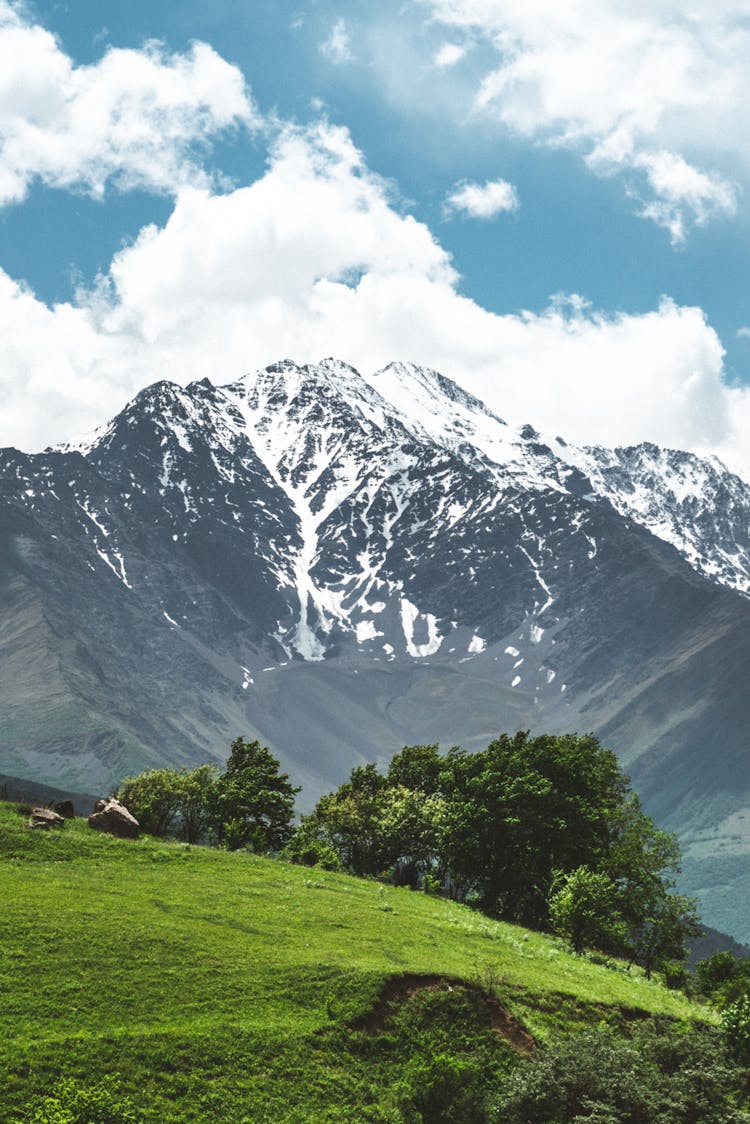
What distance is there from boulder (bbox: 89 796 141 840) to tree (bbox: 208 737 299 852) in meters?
31.4

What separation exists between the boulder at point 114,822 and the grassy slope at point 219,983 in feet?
15.3

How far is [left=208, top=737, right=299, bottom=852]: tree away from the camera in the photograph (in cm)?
10650

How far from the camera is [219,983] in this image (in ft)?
152

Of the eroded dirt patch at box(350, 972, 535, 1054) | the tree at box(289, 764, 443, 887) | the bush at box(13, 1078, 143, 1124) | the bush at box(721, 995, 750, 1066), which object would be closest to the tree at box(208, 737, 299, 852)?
the tree at box(289, 764, 443, 887)

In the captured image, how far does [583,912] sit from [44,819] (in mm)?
39019

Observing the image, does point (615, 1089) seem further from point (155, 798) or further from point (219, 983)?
point (155, 798)

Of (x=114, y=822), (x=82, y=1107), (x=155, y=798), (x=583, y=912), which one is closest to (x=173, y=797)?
(x=155, y=798)

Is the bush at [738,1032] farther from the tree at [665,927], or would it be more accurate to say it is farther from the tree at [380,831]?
the tree at [380,831]

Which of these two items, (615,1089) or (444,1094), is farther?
(444,1094)

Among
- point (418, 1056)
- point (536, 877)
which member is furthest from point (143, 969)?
point (536, 877)

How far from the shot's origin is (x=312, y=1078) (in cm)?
4262

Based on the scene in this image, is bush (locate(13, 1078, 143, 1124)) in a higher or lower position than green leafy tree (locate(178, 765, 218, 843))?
lower

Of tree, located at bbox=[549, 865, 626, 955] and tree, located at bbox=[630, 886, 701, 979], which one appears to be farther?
tree, located at bbox=[630, 886, 701, 979]

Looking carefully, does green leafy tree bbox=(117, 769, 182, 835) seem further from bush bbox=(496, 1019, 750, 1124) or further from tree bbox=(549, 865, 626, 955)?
bush bbox=(496, 1019, 750, 1124)
